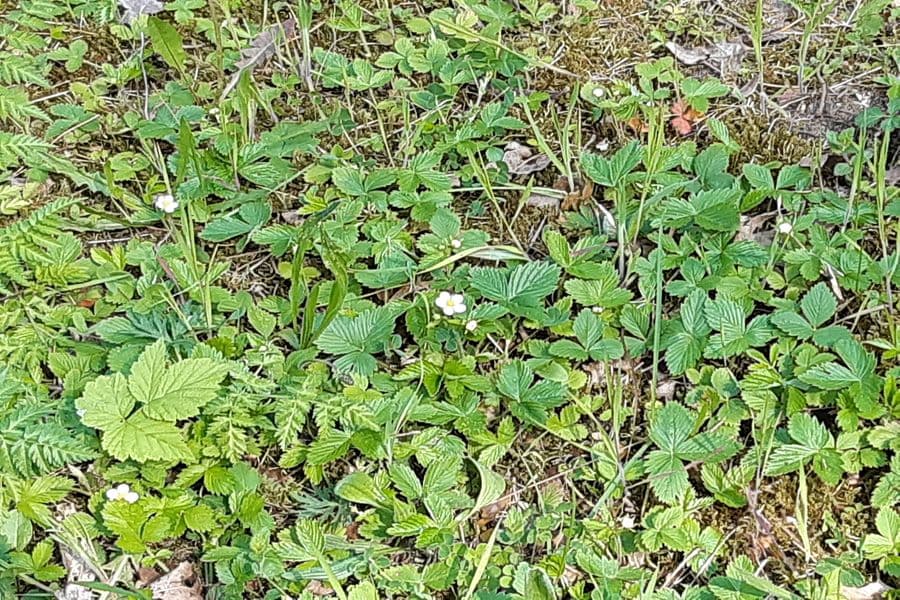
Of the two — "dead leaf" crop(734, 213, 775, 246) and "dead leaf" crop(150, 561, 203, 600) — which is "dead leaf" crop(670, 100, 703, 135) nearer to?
"dead leaf" crop(734, 213, 775, 246)

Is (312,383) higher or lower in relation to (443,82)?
lower

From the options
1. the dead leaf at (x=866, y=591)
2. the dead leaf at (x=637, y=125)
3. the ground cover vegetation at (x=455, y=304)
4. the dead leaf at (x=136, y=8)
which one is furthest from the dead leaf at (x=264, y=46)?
the dead leaf at (x=866, y=591)

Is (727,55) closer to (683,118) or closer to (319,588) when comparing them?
(683,118)

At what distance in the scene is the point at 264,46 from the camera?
113 inches

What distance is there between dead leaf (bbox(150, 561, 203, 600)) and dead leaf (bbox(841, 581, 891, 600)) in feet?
4.27

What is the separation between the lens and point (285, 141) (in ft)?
8.36

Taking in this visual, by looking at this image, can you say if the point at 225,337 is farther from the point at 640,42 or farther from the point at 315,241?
the point at 640,42

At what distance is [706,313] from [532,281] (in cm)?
41

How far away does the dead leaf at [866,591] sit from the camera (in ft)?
5.65

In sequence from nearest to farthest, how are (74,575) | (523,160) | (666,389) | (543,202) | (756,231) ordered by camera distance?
(74,575) → (666,389) → (756,231) → (543,202) → (523,160)

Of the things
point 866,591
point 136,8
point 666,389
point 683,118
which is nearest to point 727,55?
point 683,118

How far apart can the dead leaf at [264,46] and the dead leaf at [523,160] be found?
0.84 m

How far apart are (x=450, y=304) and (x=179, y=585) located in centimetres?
86

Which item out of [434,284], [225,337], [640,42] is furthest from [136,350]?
[640,42]
